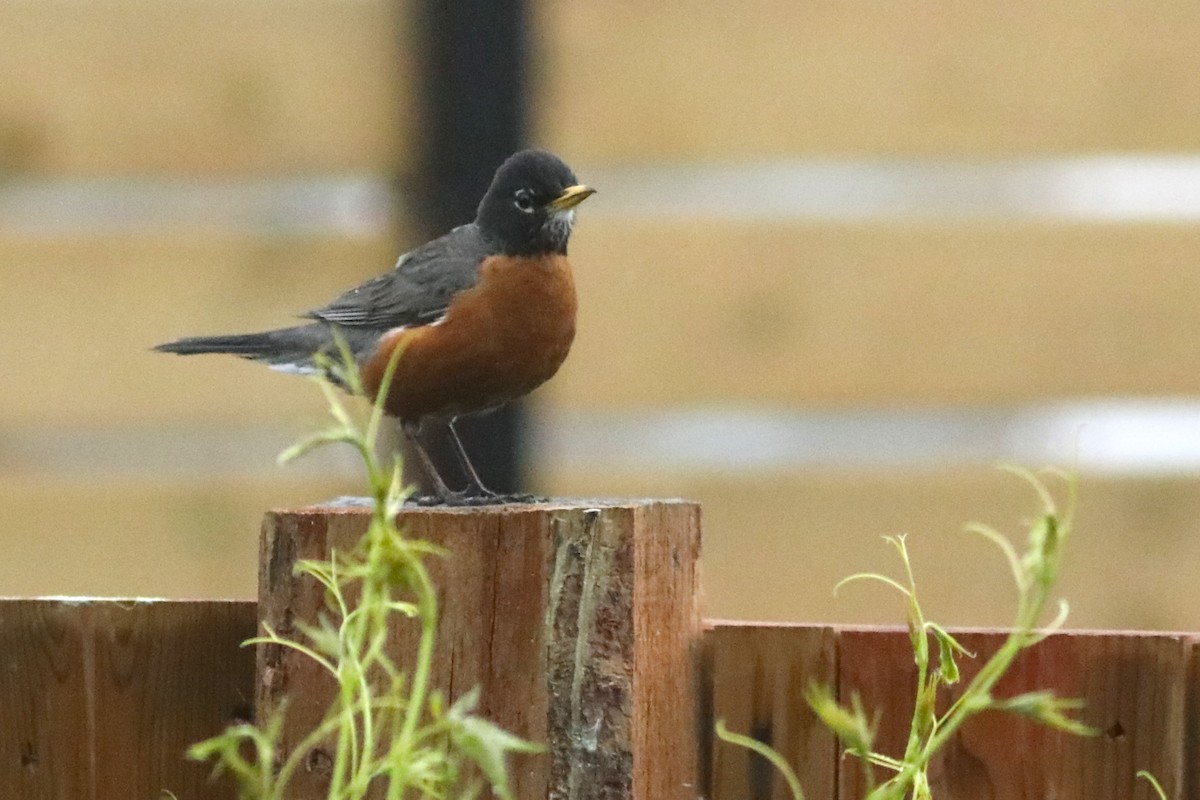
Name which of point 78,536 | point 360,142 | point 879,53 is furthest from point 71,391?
point 879,53

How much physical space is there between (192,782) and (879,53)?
243 cm

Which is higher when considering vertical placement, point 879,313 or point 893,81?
point 893,81

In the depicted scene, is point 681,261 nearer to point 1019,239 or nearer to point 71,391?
point 1019,239

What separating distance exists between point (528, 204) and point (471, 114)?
0.67 meters

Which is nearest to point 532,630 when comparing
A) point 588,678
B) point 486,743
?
point 588,678

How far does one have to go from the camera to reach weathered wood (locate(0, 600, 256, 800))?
6.29 feet

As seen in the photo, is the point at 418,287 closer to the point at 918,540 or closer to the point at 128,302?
the point at 128,302

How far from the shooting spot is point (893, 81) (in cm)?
374

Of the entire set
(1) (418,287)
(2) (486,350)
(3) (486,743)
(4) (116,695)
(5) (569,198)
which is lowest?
(4) (116,695)

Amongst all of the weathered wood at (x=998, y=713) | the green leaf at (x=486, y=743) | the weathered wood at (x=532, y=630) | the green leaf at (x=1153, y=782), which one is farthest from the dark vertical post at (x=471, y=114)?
the green leaf at (x=486, y=743)

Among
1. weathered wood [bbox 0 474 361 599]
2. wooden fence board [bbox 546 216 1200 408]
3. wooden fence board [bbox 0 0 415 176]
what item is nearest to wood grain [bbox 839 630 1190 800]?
wooden fence board [bbox 546 216 1200 408]

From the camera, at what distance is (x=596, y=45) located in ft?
12.2

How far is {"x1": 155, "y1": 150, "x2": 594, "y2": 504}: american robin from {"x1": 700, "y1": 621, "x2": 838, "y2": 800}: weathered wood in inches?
32.5

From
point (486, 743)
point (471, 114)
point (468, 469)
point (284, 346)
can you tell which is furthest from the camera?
point (471, 114)
